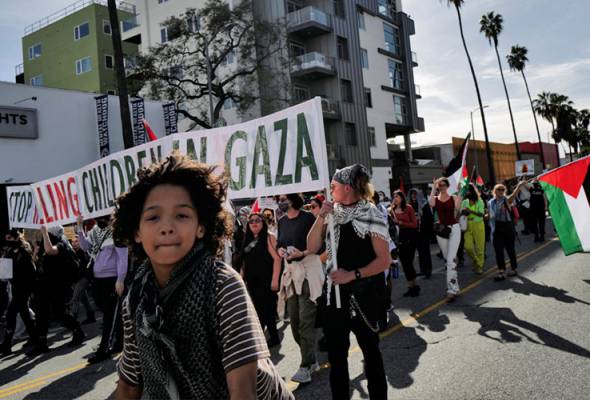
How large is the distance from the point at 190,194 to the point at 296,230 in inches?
138

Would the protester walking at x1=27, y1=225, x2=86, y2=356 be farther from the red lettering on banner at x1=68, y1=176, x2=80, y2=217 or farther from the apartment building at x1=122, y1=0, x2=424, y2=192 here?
the apartment building at x1=122, y1=0, x2=424, y2=192

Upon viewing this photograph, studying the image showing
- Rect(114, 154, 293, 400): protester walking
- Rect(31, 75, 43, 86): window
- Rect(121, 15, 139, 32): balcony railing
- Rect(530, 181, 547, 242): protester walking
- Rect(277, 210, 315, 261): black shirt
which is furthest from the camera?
Rect(31, 75, 43, 86): window

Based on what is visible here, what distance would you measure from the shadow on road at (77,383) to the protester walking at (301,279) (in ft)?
7.51

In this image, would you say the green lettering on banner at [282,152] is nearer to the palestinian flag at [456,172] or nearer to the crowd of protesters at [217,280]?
the crowd of protesters at [217,280]

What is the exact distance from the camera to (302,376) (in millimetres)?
4762

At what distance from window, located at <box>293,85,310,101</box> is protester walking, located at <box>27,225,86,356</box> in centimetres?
2705

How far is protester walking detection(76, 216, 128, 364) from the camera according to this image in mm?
6582

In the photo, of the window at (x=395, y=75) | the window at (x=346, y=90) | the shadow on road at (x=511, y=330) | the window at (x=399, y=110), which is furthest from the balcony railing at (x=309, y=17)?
the shadow on road at (x=511, y=330)

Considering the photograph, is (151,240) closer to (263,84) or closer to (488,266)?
(488,266)

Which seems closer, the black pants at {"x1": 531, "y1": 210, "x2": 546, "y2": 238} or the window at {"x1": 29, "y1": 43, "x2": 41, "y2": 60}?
the black pants at {"x1": 531, "y1": 210, "x2": 546, "y2": 238}

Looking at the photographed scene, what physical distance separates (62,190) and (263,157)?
3650 millimetres

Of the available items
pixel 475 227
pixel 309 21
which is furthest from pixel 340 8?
pixel 475 227

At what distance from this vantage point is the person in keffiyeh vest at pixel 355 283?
3570 millimetres

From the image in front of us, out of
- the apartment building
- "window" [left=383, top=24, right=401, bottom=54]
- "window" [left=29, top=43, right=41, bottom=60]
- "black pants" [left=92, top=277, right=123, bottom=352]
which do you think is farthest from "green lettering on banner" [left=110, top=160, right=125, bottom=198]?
"window" [left=29, top=43, right=41, bottom=60]
